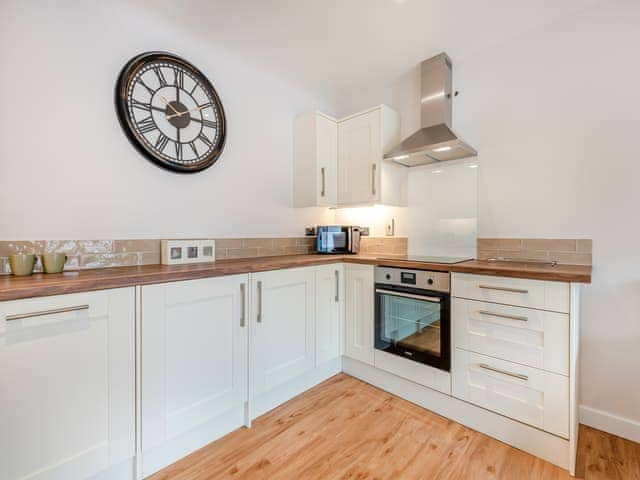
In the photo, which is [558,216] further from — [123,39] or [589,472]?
[123,39]

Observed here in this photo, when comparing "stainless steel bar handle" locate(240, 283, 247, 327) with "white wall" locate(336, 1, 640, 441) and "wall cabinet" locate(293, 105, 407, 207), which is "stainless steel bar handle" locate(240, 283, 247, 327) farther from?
"white wall" locate(336, 1, 640, 441)

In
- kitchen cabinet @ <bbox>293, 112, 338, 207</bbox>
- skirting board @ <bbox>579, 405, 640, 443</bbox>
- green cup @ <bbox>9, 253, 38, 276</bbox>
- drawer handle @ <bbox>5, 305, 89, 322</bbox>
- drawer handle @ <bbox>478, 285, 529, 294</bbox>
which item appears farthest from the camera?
kitchen cabinet @ <bbox>293, 112, 338, 207</bbox>

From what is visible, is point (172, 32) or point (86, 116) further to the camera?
point (172, 32)

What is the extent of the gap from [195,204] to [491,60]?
2.28 meters

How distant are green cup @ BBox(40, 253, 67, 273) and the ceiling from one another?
144cm

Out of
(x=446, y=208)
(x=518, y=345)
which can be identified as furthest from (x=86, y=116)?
(x=518, y=345)

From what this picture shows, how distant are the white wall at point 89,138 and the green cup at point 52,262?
18cm

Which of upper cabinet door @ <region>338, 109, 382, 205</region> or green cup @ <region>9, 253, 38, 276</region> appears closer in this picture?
green cup @ <region>9, 253, 38, 276</region>

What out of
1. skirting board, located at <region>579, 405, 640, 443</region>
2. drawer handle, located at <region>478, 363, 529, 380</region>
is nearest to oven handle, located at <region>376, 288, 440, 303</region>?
drawer handle, located at <region>478, 363, 529, 380</region>

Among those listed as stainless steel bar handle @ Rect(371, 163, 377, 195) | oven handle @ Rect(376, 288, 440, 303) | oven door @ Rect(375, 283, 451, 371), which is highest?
Result: stainless steel bar handle @ Rect(371, 163, 377, 195)

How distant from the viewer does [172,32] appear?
6.19 ft

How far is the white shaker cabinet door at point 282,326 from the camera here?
1707mm

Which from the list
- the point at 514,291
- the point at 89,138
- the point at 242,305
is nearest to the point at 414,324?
the point at 514,291

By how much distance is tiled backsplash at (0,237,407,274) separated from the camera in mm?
1408
